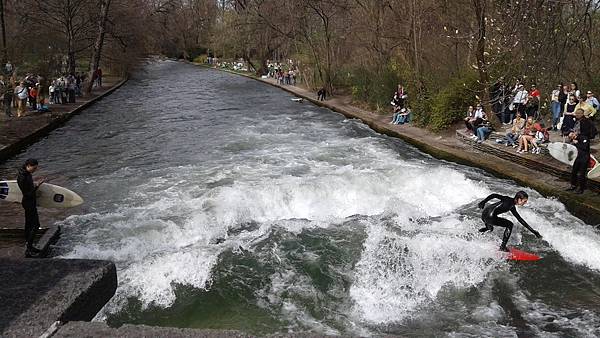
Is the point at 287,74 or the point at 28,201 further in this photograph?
the point at 287,74

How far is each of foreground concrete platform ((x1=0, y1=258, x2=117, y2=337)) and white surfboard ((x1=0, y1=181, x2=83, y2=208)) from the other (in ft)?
12.6

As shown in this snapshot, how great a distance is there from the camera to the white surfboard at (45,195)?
9.80m

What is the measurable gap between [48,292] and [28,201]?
3.19m

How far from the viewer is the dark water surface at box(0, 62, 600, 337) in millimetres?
7371

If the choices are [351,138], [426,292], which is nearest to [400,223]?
[426,292]

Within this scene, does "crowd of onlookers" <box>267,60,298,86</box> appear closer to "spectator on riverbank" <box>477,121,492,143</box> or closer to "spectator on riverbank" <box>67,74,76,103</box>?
"spectator on riverbank" <box>67,74,76,103</box>

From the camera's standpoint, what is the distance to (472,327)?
277 inches

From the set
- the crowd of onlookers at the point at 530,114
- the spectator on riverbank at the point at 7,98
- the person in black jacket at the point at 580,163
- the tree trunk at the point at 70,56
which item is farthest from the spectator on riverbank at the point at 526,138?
the tree trunk at the point at 70,56

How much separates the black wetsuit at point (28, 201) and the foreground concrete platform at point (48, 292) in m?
2.04

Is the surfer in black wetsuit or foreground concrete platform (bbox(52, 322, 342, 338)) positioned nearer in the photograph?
foreground concrete platform (bbox(52, 322, 342, 338))

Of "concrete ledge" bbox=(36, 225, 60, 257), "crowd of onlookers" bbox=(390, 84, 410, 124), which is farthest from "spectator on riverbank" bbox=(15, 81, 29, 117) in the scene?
"crowd of onlookers" bbox=(390, 84, 410, 124)

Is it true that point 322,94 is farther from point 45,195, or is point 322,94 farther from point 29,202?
point 29,202

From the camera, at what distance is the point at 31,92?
23.0m

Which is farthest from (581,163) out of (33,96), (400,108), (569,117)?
(33,96)
